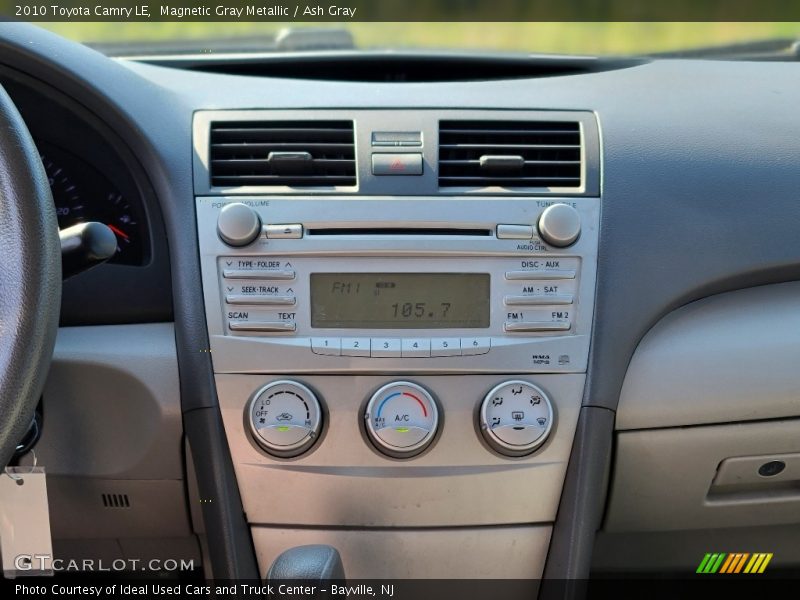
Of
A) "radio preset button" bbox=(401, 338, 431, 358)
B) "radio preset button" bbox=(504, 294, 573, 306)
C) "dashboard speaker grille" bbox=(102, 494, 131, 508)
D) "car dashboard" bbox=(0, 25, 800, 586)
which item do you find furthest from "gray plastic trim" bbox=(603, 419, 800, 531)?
"dashboard speaker grille" bbox=(102, 494, 131, 508)

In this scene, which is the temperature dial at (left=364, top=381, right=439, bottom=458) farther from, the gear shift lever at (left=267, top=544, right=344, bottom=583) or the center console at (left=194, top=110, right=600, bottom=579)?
the gear shift lever at (left=267, top=544, right=344, bottom=583)

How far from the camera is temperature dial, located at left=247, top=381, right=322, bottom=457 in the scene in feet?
4.73

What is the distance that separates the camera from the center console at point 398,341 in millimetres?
1459

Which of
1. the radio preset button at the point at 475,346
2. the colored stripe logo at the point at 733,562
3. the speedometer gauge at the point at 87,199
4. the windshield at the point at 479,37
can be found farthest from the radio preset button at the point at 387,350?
the colored stripe logo at the point at 733,562

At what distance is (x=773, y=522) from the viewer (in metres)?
1.71

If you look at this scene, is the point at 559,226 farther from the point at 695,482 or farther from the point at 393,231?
the point at 695,482

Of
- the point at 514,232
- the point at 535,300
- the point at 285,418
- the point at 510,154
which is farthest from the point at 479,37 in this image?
the point at 285,418

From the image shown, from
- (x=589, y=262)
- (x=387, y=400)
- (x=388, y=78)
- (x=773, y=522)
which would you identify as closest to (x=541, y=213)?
(x=589, y=262)

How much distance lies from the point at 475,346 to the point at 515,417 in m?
0.14

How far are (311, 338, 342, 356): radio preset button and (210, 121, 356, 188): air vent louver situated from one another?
0.90 ft

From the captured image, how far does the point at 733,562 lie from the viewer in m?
1.85

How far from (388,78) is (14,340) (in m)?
1.16

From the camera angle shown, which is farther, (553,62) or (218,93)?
(553,62)
